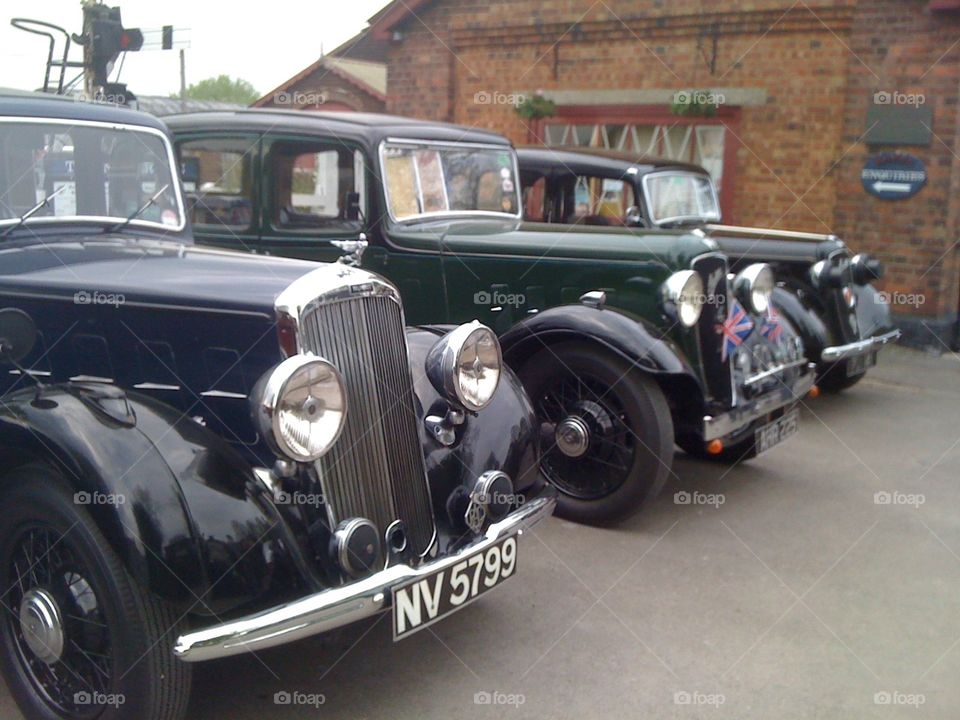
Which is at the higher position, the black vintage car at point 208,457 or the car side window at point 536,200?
the car side window at point 536,200

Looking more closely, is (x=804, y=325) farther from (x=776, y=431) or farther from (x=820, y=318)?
(x=776, y=431)

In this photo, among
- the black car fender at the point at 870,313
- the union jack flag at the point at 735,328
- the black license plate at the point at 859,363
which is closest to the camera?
the union jack flag at the point at 735,328

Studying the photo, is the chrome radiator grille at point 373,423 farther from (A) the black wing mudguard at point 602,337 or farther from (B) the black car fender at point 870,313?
(B) the black car fender at point 870,313

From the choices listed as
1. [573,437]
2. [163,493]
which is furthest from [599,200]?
[163,493]

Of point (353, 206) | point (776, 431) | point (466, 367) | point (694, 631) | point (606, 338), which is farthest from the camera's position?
point (353, 206)

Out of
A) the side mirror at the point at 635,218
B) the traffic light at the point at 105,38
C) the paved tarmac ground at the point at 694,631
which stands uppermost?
the traffic light at the point at 105,38

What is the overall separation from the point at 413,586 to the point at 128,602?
0.73 meters

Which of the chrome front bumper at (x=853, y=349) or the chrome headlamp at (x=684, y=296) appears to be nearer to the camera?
the chrome headlamp at (x=684, y=296)

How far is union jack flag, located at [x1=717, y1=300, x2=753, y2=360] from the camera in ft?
14.8

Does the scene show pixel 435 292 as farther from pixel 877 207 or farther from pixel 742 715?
pixel 877 207

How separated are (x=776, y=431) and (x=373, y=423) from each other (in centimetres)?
255

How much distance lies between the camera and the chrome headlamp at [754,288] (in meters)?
4.91

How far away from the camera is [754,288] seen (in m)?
4.94

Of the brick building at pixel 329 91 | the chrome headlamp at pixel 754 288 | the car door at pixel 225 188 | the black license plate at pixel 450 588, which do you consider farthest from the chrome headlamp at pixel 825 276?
the brick building at pixel 329 91
